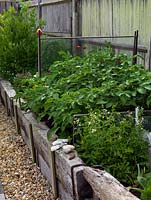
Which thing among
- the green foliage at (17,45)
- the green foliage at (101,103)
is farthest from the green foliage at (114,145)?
the green foliage at (17,45)

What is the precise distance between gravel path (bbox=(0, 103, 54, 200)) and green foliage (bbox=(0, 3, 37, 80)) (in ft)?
4.70

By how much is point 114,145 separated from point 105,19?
8.22ft

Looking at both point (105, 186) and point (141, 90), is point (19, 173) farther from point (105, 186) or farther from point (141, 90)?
point (105, 186)

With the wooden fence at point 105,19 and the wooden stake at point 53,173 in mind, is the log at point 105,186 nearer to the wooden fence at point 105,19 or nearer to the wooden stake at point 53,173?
the wooden stake at point 53,173

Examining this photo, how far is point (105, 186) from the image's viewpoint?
208cm

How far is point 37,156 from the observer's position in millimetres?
3562

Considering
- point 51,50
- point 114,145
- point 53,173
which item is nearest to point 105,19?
point 51,50

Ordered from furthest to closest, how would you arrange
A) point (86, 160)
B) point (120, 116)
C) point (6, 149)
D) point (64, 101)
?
point (6, 149) < point (64, 101) < point (120, 116) < point (86, 160)

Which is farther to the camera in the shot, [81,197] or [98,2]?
[98,2]

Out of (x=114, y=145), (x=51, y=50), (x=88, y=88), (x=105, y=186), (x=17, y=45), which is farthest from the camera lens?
(x=17, y=45)

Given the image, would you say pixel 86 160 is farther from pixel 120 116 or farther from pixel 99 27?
pixel 99 27

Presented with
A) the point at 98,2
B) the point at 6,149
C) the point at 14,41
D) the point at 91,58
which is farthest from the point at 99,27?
the point at 6,149

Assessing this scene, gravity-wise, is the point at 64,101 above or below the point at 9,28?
below

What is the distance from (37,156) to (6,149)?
722 mm
